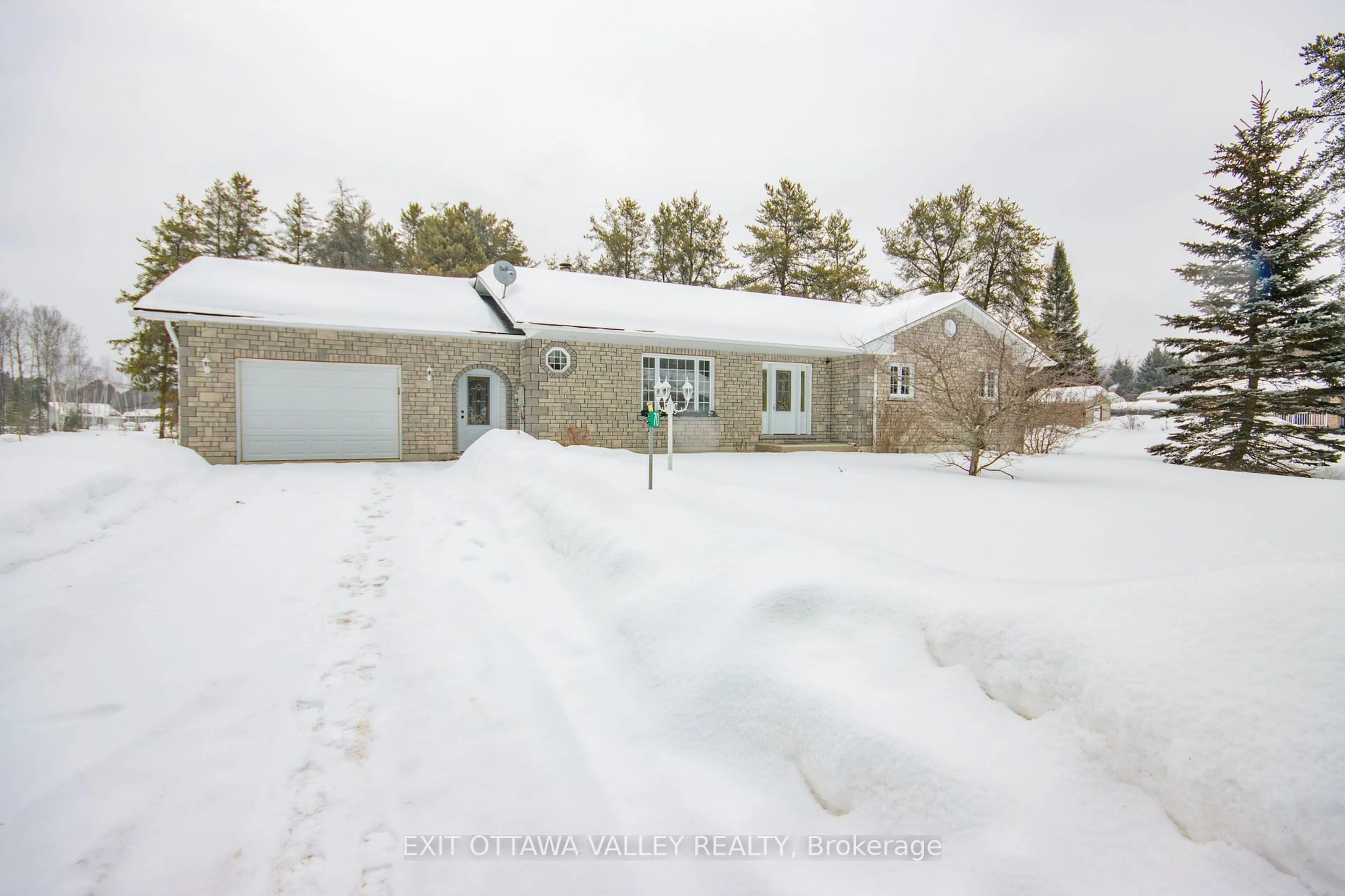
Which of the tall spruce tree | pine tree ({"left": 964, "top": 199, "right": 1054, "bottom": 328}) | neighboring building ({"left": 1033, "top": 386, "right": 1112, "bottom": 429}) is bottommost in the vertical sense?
neighboring building ({"left": 1033, "top": 386, "right": 1112, "bottom": 429})

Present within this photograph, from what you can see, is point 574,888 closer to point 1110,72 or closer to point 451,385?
point 451,385

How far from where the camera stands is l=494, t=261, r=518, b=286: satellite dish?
45.2 ft

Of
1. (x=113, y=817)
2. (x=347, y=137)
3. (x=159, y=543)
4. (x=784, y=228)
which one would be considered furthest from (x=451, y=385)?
(x=784, y=228)

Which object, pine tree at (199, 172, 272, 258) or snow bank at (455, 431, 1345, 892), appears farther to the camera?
pine tree at (199, 172, 272, 258)

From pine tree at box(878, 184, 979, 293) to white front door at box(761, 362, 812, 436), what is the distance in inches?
624

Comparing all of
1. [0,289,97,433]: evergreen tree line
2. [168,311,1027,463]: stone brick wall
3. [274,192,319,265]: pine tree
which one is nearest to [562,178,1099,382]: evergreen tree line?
[274,192,319,265]: pine tree

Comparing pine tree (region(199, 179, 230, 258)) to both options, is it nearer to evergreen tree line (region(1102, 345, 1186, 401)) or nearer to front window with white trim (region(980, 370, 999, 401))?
front window with white trim (region(980, 370, 999, 401))

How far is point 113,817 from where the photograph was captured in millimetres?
1910

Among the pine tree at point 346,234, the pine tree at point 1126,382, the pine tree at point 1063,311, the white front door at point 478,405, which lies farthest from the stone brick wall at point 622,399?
the pine tree at point 1126,382

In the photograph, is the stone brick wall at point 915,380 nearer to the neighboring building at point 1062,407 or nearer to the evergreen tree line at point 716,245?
the neighboring building at point 1062,407

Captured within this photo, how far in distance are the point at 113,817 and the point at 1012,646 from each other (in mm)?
3194

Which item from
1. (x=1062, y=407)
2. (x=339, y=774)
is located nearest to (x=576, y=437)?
(x=1062, y=407)

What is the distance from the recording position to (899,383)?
16.6 metres

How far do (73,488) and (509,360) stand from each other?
846cm
